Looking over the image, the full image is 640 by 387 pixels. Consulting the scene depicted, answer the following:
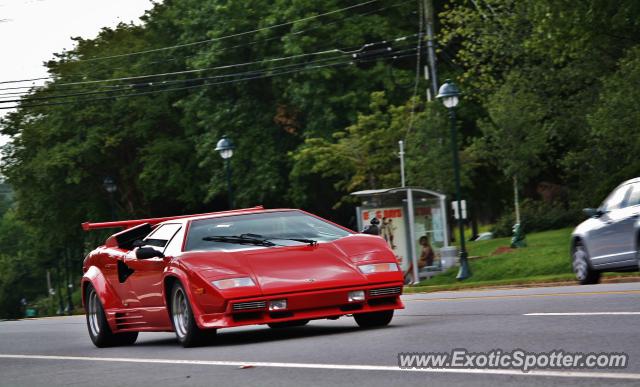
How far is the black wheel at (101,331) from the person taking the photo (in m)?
15.8

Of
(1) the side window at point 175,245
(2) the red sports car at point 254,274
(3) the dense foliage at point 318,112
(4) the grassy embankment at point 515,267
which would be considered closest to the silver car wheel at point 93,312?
(2) the red sports car at point 254,274

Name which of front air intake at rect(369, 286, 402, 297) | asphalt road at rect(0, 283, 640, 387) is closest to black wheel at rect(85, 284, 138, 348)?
asphalt road at rect(0, 283, 640, 387)

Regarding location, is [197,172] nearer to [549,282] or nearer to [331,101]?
[331,101]

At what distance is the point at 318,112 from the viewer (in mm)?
53969

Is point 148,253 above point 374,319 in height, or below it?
above

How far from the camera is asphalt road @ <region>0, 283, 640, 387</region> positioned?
8750 mm

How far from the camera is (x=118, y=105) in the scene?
210ft

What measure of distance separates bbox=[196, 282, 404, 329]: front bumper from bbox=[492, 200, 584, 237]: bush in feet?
113

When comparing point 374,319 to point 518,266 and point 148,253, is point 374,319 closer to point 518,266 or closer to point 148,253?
point 148,253

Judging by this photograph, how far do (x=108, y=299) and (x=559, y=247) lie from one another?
21092 mm

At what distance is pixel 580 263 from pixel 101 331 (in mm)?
9465

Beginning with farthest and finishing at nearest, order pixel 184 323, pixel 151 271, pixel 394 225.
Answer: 1. pixel 394 225
2. pixel 151 271
3. pixel 184 323

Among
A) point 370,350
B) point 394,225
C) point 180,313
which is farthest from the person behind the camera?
point 394,225

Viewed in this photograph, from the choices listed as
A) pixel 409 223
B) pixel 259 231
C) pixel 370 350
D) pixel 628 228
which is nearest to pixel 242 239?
pixel 259 231
